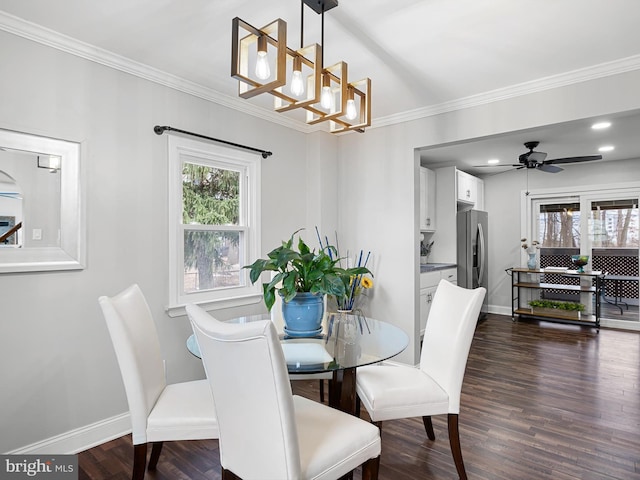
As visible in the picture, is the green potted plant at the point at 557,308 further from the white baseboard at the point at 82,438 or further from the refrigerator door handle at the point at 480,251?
the white baseboard at the point at 82,438

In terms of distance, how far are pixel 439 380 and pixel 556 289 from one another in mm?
4954

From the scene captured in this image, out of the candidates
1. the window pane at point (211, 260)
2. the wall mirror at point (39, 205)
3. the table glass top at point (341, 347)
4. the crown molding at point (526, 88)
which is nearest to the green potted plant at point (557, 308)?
the crown molding at point (526, 88)

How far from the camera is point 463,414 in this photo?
281 centimetres

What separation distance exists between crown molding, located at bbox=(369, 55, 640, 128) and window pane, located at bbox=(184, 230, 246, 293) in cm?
191

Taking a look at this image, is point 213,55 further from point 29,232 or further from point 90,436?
point 90,436

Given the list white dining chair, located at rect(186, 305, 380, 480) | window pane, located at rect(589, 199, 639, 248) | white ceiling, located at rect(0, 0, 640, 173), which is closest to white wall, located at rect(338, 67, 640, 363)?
white ceiling, located at rect(0, 0, 640, 173)

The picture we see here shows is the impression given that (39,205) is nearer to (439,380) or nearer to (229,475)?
(229,475)

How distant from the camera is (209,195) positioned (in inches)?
125

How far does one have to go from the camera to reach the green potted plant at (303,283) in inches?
76.2

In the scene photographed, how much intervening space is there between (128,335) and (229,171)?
6.23 ft

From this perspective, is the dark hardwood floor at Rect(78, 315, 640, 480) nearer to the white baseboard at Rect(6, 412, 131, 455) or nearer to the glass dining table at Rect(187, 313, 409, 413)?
the white baseboard at Rect(6, 412, 131, 455)

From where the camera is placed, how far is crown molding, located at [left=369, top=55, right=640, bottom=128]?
8.50ft

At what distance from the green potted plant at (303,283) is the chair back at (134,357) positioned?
2.05 feet

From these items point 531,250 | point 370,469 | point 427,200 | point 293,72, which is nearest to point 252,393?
point 370,469
